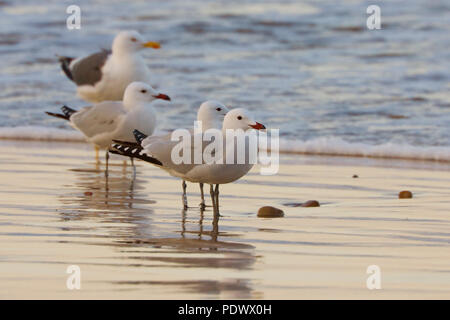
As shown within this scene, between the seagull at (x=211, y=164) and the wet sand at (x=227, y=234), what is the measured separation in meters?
0.26

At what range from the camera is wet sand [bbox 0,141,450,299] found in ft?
16.3

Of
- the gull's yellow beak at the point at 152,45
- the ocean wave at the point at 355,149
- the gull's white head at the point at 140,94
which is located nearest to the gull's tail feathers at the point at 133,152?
the gull's white head at the point at 140,94

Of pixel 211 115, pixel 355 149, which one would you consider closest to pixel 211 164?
pixel 211 115

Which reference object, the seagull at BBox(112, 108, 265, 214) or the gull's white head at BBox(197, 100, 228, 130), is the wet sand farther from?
the gull's white head at BBox(197, 100, 228, 130)

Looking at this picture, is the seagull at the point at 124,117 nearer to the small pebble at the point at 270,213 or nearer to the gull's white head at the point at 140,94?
the gull's white head at the point at 140,94

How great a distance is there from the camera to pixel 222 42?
58.0 ft

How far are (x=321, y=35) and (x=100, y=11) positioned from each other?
5.43 metres

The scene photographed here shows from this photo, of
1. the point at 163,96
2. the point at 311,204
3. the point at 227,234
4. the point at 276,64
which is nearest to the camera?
the point at 227,234

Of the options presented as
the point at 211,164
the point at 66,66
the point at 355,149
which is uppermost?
the point at 66,66

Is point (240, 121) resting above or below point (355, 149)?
above

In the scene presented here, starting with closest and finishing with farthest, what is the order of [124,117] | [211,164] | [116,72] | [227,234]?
1. [227,234]
2. [211,164]
3. [124,117]
4. [116,72]

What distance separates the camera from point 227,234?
627cm

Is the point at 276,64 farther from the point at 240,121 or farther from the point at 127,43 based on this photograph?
the point at 240,121

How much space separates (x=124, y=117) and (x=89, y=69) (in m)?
3.34
